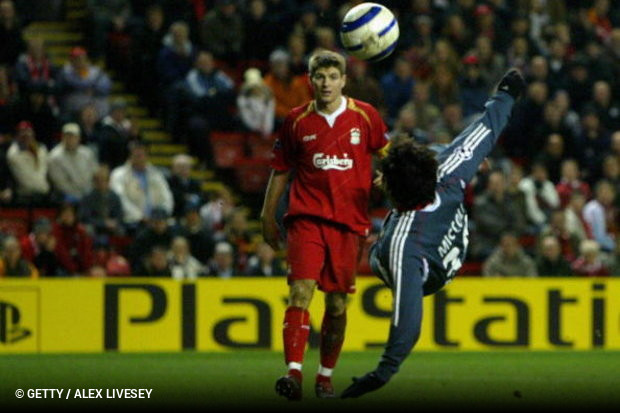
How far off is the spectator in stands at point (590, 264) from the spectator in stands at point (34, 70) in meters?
5.94

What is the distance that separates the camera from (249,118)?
56.9ft

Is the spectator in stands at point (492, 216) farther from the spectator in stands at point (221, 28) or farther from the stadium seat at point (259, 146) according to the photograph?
the spectator in stands at point (221, 28)

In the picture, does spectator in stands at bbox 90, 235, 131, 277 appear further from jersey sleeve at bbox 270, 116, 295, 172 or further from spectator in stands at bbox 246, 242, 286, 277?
jersey sleeve at bbox 270, 116, 295, 172

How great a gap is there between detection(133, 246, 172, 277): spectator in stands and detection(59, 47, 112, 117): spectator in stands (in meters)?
2.40

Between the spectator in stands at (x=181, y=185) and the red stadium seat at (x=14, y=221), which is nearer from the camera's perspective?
the red stadium seat at (x=14, y=221)

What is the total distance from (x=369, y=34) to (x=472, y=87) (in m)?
9.00

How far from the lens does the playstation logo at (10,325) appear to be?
13.9 metres

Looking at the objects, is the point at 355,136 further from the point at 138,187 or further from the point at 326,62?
the point at 138,187

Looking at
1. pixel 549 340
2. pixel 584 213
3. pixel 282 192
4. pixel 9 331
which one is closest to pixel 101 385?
pixel 282 192

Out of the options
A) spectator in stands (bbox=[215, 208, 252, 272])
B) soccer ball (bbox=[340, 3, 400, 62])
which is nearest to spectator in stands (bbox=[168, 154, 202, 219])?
spectator in stands (bbox=[215, 208, 252, 272])

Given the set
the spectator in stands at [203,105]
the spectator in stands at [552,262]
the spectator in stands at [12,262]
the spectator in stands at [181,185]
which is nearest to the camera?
the spectator in stands at [12,262]

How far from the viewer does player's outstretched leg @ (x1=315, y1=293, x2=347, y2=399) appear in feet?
30.2

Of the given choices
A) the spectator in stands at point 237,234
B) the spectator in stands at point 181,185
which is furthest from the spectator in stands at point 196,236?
the spectator in stands at point 181,185
